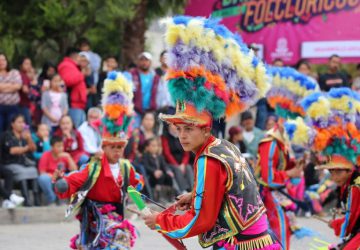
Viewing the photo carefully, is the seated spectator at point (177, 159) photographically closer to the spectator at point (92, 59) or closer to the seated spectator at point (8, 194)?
the spectator at point (92, 59)

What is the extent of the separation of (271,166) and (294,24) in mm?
8252

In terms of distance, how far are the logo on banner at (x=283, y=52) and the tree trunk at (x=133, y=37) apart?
98.8 inches

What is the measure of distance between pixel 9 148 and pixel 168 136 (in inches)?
118

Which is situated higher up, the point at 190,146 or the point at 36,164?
the point at 190,146

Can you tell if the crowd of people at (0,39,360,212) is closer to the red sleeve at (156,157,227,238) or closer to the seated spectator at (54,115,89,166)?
the seated spectator at (54,115,89,166)

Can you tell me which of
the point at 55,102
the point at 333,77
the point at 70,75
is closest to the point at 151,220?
the point at 55,102

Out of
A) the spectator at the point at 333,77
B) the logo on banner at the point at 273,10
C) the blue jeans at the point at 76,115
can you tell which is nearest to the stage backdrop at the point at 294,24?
the logo on banner at the point at 273,10

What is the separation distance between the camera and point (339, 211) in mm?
7770

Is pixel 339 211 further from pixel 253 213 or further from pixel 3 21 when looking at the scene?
pixel 3 21

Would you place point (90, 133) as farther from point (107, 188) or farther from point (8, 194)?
point (107, 188)

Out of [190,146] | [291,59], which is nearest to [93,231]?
[190,146]

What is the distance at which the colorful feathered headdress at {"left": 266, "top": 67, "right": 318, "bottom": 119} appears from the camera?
9531 mm

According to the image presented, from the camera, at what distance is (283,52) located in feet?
55.3

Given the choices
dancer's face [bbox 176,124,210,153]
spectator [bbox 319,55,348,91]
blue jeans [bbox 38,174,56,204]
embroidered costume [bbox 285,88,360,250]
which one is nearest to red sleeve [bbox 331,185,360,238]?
embroidered costume [bbox 285,88,360,250]
